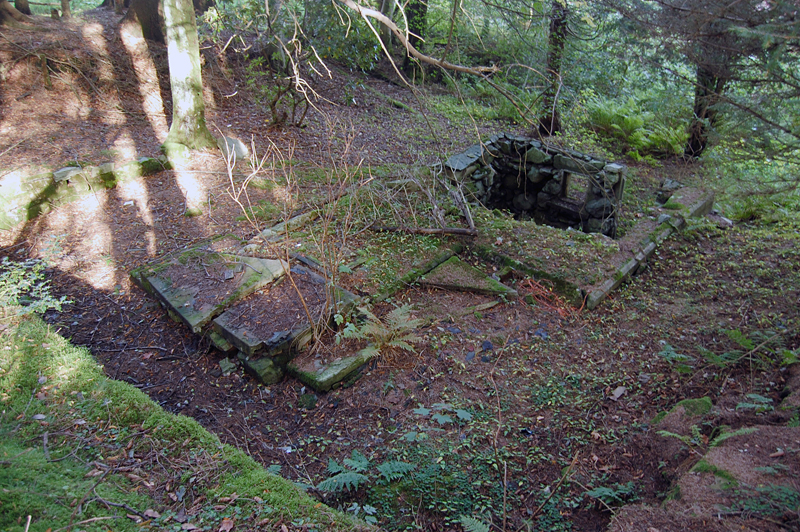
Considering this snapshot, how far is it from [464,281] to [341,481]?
9.60 ft

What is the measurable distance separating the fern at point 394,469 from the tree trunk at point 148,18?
32.8ft

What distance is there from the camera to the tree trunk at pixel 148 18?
916 centimetres

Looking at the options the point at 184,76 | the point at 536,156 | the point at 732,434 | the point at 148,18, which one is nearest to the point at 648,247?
the point at 536,156

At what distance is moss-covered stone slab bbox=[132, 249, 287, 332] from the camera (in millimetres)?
4270

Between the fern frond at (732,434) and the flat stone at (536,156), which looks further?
the flat stone at (536,156)

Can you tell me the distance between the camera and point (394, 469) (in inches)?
119

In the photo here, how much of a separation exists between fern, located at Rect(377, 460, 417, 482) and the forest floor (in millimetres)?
47

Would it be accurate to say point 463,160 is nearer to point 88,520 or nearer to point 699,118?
point 699,118

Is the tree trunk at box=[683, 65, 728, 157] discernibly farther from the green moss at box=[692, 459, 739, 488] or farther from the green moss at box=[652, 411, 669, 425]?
the green moss at box=[692, 459, 739, 488]

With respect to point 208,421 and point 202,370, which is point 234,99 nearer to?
point 202,370

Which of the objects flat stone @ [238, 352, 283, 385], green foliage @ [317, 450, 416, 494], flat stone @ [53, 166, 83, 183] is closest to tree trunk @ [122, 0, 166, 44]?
flat stone @ [53, 166, 83, 183]

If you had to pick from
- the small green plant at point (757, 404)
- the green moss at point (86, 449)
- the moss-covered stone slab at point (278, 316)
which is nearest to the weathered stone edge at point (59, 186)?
the green moss at point (86, 449)

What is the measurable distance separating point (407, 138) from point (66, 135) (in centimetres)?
588

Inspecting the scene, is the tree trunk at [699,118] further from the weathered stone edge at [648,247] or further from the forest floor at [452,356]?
the forest floor at [452,356]
